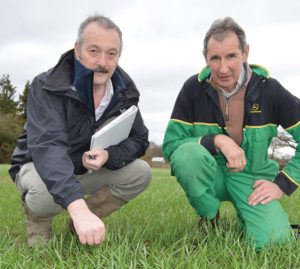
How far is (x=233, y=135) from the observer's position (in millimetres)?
3836

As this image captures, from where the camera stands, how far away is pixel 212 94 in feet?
12.3

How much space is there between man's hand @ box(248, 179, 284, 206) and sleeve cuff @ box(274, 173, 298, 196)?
1.1 inches

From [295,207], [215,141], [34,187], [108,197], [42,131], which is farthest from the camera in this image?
[295,207]

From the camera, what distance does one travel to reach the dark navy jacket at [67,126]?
2822 mm

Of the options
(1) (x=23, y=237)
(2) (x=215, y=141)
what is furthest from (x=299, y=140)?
(1) (x=23, y=237)

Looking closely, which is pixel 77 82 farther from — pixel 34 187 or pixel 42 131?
pixel 34 187

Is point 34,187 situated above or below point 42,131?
below

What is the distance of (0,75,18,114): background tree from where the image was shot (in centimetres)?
5819

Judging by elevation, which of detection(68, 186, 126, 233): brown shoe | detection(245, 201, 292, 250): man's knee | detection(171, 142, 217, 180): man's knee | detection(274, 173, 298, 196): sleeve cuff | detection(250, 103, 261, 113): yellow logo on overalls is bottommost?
detection(245, 201, 292, 250): man's knee

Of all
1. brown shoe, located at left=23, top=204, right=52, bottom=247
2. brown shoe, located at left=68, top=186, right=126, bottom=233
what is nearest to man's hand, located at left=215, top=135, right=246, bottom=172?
brown shoe, located at left=68, top=186, right=126, bottom=233

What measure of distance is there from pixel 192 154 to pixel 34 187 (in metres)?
1.11

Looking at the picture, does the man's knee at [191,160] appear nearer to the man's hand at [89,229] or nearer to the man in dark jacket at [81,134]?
the man in dark jacket at [81,134]

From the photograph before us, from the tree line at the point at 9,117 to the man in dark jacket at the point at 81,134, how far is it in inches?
1682

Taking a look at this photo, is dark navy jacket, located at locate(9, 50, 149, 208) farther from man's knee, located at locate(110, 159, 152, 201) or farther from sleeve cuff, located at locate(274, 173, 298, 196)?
sleeve cuff, located at locate(274, 173, 298, 196)
